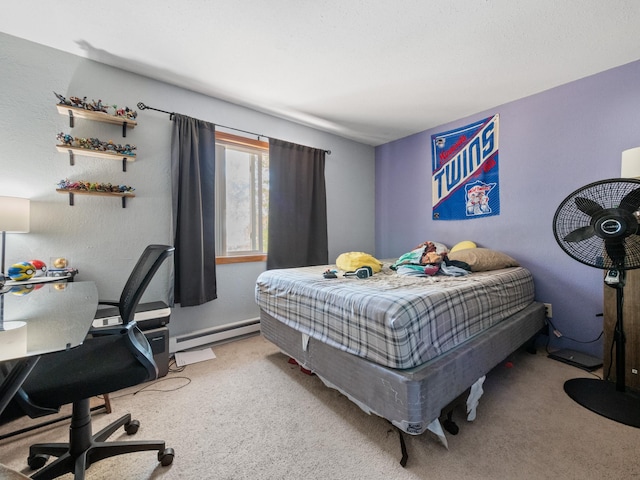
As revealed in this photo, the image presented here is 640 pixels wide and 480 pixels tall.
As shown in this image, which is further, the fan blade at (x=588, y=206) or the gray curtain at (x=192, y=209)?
the gray curtain at (x=192, y=209)

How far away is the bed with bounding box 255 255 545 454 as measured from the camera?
1.23 metres

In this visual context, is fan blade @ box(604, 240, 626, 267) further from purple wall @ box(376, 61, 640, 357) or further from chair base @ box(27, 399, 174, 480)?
chair base @ box(27, 399, 174, 480)

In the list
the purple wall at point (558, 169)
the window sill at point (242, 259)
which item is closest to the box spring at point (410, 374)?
the purple wall at point (558, 169)

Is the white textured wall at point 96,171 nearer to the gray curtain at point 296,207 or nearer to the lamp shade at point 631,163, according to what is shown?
the gray curtain at point 296,207

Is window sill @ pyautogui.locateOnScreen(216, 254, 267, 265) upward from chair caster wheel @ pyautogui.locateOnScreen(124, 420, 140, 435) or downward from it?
upward

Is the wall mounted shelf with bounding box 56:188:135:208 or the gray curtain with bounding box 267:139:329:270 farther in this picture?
the gray curtain with bounding box 267:139:329:270

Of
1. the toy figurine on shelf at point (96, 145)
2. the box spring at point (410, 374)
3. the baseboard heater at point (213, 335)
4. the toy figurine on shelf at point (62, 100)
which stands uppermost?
the toy figurine on shelf at point (62, 100)

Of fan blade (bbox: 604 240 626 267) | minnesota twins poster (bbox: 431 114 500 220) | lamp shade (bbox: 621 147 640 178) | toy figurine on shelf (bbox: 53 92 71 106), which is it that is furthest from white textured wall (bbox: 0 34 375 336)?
lamp shade (bbox: 621 147 640 178)

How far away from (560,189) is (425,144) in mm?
1475

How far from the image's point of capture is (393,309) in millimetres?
1264

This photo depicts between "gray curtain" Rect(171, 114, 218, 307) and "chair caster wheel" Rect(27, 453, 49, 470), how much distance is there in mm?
1187

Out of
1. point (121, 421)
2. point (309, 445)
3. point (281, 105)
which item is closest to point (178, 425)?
point (121, 421)

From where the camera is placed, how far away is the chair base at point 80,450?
41.2 inches

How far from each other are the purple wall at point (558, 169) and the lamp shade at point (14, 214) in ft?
11.9
